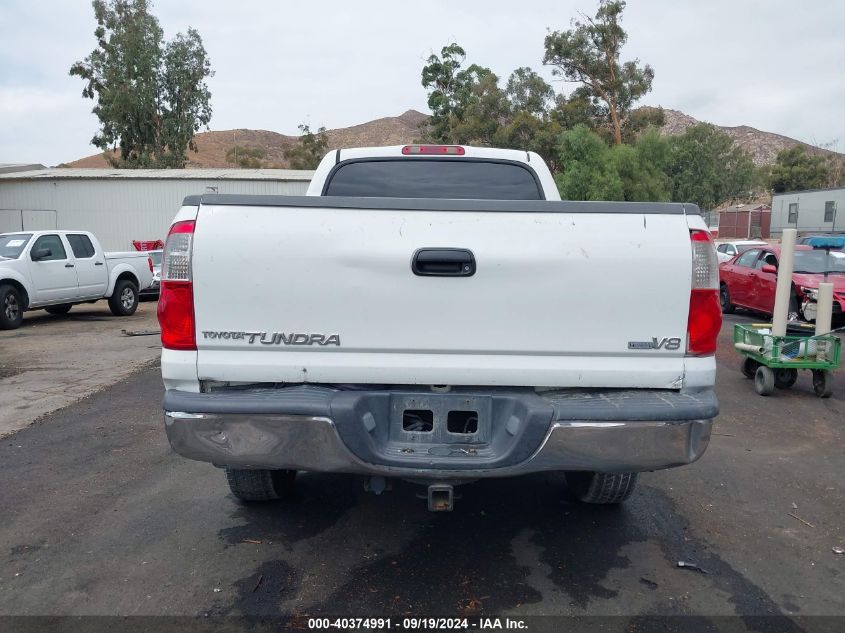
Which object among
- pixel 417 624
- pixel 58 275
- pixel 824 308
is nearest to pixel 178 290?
pixel 417 624

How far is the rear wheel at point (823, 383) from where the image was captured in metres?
7.59

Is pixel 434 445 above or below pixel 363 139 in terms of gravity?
below

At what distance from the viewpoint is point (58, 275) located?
14008 millimetres

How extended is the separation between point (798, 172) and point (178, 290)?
6788 centimetres

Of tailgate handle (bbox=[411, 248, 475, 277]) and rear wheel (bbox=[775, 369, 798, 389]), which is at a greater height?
tailgate handle (bbox=[411, 248, 475, 277])

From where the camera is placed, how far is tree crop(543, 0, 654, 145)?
143ft

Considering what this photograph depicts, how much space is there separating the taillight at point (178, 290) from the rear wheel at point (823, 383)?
6811mm

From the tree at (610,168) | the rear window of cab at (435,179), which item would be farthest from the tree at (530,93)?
the rear window of cab at (435,179)

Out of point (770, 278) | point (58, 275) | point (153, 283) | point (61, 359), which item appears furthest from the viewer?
point (153, 283)

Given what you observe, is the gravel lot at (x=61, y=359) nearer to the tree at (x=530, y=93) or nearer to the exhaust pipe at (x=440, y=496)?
the exhaust pipe at (x=440, y=496)

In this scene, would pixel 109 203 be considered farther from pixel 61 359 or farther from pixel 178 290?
pixel 178 290

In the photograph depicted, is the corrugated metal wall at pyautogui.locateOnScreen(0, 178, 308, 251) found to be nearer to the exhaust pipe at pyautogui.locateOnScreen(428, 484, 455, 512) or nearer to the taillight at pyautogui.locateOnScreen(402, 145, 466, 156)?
the taillight at pyautogui.locateOnScreen(402, 145, 466, 156)

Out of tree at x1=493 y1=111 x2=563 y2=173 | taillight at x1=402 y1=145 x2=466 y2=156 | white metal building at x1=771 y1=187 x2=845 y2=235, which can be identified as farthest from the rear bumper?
tree at x1=493 y1=111 x2=563 y2=173

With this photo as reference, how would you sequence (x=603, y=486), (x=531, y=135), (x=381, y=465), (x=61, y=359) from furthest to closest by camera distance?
(x=531, y=135), (x=61, y=359), (x=603, y=486), (x=381, y=465)
